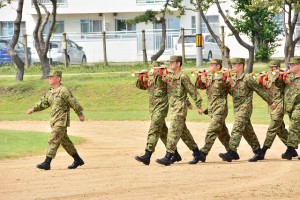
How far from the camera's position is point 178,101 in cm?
1944

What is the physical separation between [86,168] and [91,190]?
335cm

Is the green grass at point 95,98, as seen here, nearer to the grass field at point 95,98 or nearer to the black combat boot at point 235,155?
the grass field at point 95,98

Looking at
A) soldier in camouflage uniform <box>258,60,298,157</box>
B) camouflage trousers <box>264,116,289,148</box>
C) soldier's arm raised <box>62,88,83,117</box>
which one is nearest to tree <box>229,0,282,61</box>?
soldier in camouflage uniform <box>258,60,298,157</box>

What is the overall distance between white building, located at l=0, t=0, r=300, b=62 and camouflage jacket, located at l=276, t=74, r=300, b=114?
36263 millimetres

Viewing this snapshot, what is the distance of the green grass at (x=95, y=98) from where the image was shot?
34.1 meters

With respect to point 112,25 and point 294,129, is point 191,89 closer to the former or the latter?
point 294,129

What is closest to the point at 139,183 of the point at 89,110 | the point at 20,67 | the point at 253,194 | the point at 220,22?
the point at 253,194

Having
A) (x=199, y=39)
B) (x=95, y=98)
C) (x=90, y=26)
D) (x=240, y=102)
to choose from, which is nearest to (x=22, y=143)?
(x=240, y=102)

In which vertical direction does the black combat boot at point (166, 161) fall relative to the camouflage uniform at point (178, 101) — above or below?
below

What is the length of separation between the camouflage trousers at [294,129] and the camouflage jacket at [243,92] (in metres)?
0.58

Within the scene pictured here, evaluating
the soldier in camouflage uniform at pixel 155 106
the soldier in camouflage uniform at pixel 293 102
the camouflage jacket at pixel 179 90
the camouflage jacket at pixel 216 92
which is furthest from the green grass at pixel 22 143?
the soldier in camouflage uniform at pixel 293 102

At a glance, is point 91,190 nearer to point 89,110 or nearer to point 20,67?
point 89,110

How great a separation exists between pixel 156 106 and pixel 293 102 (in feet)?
8.36

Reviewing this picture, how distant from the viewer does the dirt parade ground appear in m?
15.4
